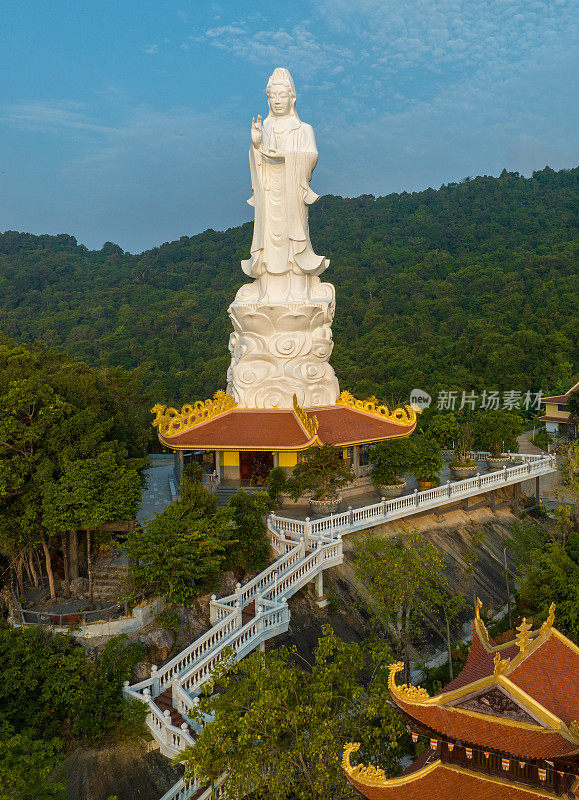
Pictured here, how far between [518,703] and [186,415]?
14957mm

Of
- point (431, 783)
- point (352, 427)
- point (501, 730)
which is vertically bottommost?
point (431, 783)

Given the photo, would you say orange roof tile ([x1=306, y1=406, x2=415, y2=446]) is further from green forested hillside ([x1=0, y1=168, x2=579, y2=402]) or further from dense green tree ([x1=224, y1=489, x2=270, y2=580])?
green forested hillside ([x1=0, y1=168, x2=579, y2=402])

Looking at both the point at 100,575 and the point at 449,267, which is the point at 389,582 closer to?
the point at 100,575

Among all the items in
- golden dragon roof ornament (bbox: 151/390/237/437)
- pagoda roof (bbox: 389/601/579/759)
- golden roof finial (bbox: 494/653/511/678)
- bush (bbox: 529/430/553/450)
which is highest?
golden dragon roof ornament (bbox: 151/390/237/437)

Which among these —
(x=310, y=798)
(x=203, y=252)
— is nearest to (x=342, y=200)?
(x=203, y=252)

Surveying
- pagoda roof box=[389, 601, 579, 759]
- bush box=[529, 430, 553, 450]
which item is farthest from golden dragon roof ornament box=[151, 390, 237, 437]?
bush box=[529, 430, 553, 450]

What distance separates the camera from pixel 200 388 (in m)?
48.7

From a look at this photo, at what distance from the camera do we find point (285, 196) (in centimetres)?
2197

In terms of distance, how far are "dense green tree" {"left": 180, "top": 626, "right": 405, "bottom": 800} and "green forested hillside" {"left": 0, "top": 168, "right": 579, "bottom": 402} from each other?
26.4m

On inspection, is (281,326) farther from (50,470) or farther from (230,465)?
(50,470)

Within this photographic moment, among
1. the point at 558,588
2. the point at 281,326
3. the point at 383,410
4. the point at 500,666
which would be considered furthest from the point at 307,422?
the point at 500,666

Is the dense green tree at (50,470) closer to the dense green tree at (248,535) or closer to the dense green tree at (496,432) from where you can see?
the dense green tree at (248,535)

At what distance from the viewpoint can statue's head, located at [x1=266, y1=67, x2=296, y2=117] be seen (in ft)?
71.6

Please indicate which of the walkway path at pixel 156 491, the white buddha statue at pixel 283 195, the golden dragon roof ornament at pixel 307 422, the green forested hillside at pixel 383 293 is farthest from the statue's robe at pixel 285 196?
the green forested hillside at pixel 383 293
